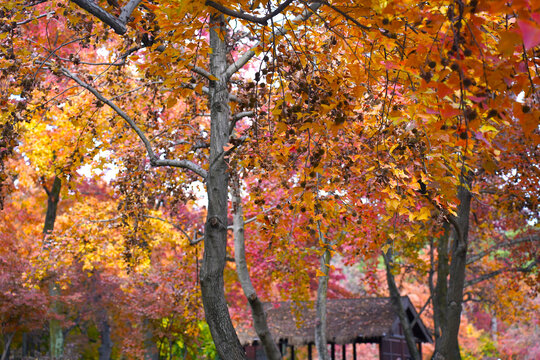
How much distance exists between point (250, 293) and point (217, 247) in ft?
9.10

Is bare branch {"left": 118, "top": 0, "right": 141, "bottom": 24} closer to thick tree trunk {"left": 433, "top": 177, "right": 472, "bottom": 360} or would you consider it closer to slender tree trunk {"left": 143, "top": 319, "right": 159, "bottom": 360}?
thick tree trunk {"left": 433, "top": 177, "right": 472, "bottom": 360}

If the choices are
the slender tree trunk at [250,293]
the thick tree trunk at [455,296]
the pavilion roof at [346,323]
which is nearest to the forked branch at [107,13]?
the slender tree trunk at [250,293]

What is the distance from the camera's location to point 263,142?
6402mm

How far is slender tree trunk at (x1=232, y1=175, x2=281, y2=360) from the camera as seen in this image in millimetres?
8364

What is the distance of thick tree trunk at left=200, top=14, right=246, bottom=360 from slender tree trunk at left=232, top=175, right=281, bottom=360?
1487mm

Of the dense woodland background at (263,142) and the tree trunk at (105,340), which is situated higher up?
the dense woodland background at (263,142)

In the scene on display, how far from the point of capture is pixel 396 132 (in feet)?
18.1

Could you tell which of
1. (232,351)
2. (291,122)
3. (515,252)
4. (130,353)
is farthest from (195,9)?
(130,353)

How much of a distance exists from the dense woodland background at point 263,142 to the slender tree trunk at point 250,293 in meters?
0.04

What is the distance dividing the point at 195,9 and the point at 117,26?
66 centimetres

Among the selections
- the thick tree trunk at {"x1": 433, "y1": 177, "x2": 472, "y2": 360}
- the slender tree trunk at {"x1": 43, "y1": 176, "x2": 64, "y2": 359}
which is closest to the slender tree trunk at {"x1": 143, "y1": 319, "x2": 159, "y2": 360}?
the slender tree trunk at {"x1": 43, "y1": 176, "x2": 64, "y2": 359}

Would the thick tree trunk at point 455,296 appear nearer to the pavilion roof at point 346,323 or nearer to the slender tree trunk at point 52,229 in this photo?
the pavilion roof at point 346,323

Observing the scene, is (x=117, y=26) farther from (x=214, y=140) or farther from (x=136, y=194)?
(x=136, y=194)

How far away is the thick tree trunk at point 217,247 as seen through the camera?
18.9ft
